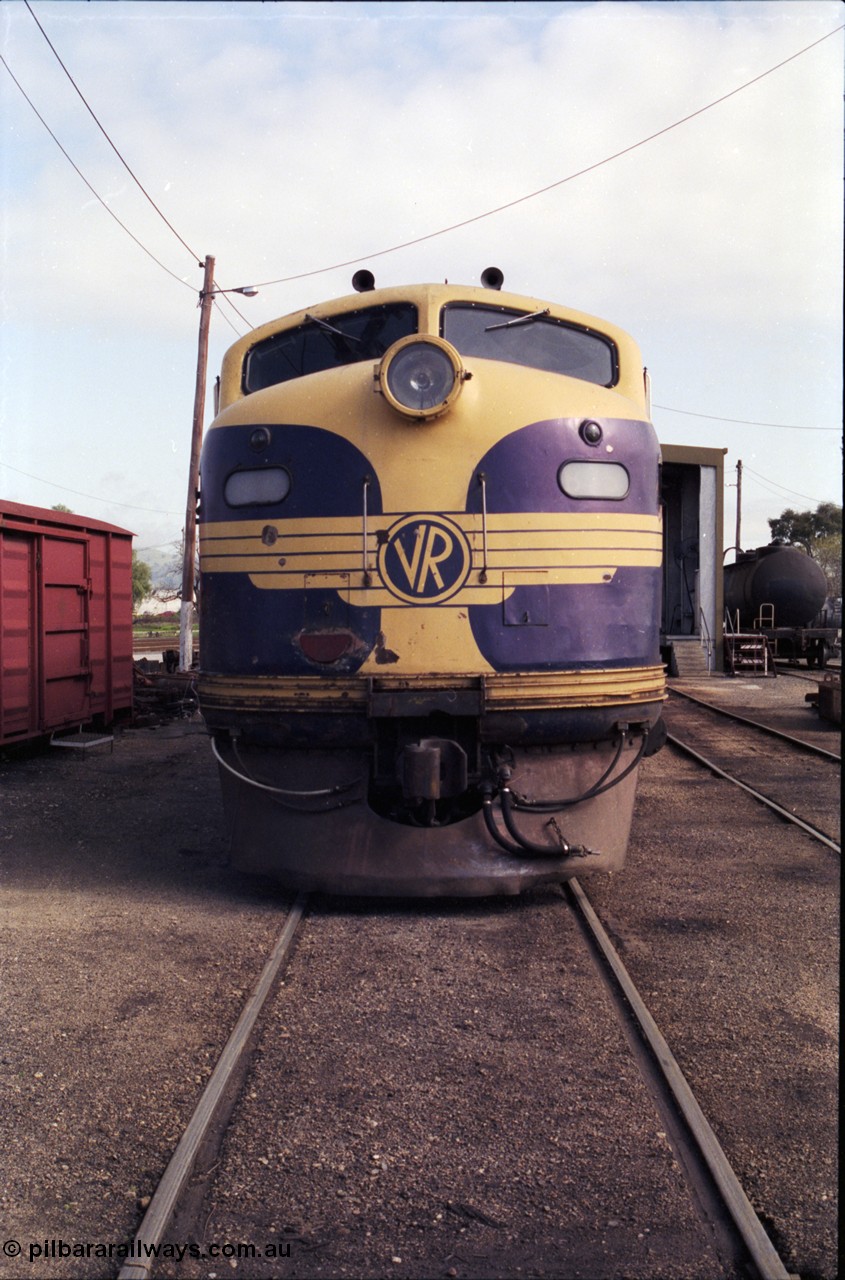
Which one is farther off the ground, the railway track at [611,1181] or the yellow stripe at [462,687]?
the yellow stripe at [462,687]

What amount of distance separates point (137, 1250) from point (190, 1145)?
20.2 inches

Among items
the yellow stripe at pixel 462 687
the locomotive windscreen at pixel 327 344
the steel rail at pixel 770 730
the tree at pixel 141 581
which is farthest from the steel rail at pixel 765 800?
the tree at pixel 141 581

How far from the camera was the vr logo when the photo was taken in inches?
207

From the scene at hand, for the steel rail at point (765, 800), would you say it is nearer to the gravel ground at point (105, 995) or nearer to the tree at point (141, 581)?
the gravel ground at point (105, 995)

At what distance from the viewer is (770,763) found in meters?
11.2

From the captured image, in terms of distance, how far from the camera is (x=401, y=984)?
4500 millimetres

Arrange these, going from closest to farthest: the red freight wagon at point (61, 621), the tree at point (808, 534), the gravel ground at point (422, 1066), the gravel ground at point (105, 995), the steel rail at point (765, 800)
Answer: the gravel ground at point (422, 1066) < the gravel ground at point (105, 995) < the steel rail at point (765, 800) < the red freight wagon at point (61, 621) < the tree at point (808, 534)

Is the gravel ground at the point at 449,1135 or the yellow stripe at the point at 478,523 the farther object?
the yellow stripe at the point at 478,523

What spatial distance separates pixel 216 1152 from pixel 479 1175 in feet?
2.56

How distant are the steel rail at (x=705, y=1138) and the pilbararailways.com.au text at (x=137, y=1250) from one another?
115 cm

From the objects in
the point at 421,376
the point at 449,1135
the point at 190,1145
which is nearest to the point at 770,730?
the point at 421,376

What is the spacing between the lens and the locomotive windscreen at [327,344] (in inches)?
235

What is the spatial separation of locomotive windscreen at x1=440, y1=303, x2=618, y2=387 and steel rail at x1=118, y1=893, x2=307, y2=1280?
11.1 ft

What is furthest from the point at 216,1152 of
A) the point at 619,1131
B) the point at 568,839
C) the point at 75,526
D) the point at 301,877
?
the point at 75,526
